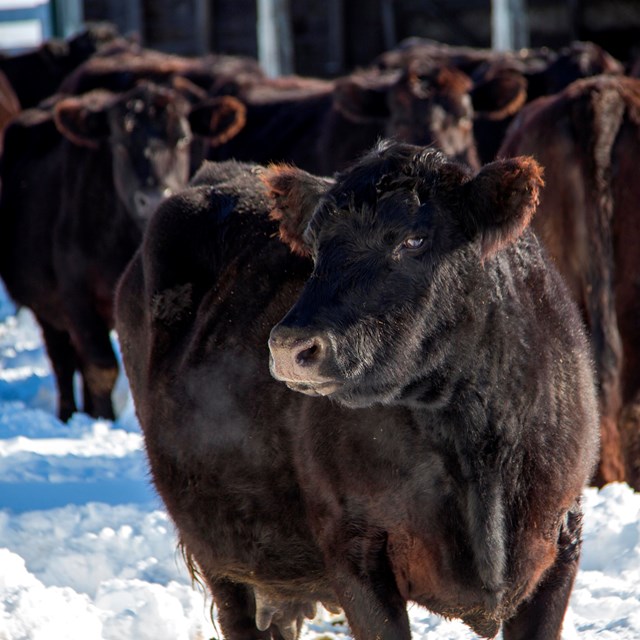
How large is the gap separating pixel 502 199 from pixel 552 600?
3.70 feet

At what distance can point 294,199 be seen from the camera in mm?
3826

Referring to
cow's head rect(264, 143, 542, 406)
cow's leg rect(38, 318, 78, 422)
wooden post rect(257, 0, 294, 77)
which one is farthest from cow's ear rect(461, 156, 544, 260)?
wooden post rect(257, 0, 294, 77)

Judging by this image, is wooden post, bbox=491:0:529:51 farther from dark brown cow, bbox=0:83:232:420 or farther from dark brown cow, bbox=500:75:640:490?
dark brown cow, bbox=500:75:640:490

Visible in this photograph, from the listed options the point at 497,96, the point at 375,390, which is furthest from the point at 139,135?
the point at 375,390

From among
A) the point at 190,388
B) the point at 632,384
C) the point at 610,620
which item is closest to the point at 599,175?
the point at 632,384

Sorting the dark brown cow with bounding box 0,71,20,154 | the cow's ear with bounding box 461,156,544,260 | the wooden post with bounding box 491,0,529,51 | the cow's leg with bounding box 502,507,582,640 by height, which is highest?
the cow's ear with bounding box 461,156,544,260

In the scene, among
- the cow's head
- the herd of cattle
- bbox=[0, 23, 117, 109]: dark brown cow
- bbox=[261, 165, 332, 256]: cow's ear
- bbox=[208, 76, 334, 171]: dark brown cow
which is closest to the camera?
the cow's head

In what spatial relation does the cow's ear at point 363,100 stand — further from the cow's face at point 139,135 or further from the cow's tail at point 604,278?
the cow's tail at point 604,278

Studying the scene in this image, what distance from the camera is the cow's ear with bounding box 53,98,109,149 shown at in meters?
9.28

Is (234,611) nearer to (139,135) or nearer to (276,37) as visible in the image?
(139,135)

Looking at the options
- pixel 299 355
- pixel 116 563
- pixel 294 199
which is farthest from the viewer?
pixel 116 563

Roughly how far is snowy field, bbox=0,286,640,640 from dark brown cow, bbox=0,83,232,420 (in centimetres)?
237

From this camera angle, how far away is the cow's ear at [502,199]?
11.2 feet

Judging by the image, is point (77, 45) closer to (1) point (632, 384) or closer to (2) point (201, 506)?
(1) point (632, 384)
